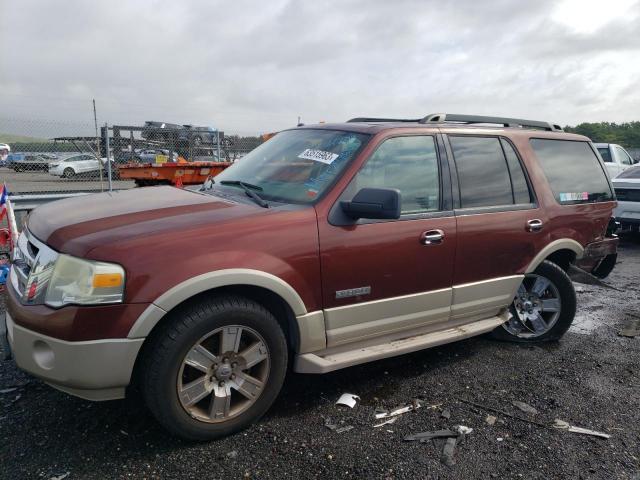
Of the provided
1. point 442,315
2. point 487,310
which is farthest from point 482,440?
point 487,310

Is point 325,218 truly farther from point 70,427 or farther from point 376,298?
point 70,427

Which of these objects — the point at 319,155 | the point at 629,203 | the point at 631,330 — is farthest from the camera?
the point at 629,203

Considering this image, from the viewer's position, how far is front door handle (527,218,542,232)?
3914mm

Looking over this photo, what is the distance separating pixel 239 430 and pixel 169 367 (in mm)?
634

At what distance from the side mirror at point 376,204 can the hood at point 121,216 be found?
0.55 meters

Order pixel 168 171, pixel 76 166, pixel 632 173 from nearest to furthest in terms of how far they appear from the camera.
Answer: pixel 632 173 < pixel 76 166 < pixel 168 171

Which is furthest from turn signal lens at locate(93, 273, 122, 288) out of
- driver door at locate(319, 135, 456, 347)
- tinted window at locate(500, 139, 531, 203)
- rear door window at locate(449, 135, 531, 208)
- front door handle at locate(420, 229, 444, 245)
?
tinted window at locate(500, 139, 531, 203)

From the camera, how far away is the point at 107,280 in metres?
2.39

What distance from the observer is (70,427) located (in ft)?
9.40

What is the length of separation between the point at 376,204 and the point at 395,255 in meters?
0.48

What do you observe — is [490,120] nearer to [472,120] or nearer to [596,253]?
[472,120]

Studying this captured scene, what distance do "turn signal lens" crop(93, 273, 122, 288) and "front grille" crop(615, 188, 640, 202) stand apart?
9.22 metres

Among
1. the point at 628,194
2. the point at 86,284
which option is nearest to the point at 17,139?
the point at 86,284

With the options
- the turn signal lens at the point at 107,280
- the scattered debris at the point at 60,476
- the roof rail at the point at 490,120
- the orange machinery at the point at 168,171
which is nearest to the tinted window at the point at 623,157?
the orange machinery at the point at 168,171
